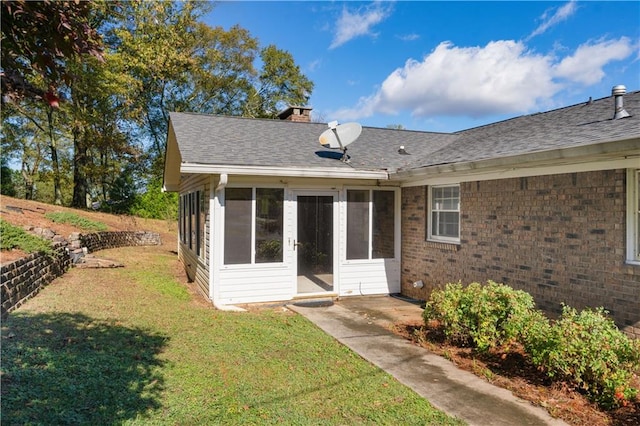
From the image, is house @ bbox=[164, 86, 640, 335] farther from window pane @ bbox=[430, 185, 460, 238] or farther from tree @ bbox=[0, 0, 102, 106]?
tree @ bbox=[0, 0, 102, 106]

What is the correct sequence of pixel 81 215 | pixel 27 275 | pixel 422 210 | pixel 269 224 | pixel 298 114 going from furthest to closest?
pixel 81 215
pixel 298 114
pixel 422 210
pixel 269 224
pixel 27 275

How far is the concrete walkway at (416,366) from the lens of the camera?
12.6 feet

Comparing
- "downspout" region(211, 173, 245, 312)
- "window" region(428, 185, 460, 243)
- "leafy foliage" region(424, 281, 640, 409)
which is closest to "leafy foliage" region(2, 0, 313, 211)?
"downspout" region(211, 173, 245, 312)

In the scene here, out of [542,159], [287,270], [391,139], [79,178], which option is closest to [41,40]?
[542,159]

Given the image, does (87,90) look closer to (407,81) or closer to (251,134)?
(251,134)

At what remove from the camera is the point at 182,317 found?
6.96 meters

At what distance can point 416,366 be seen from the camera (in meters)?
5.04

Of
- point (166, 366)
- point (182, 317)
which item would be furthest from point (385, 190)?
point (166, 366)

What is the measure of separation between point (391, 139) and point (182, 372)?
346 inches

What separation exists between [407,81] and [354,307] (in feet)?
70.3

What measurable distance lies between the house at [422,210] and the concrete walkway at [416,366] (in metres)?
1.12

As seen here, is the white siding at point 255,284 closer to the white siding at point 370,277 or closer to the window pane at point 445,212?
the white siding at point 370,277

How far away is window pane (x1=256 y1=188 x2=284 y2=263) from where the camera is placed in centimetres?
830

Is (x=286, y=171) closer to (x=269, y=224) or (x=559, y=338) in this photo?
(x=269, y=224)
